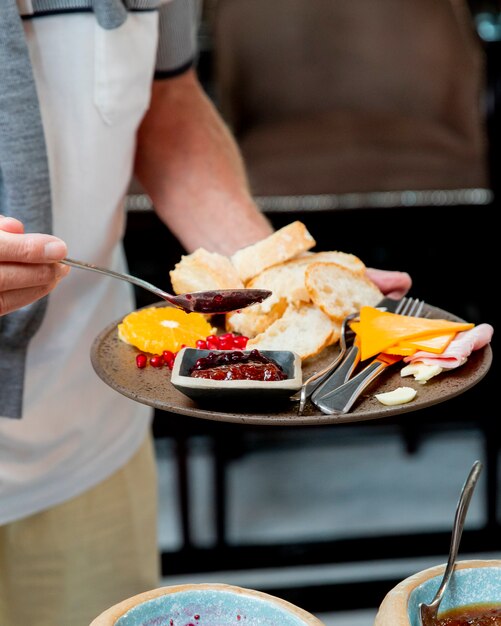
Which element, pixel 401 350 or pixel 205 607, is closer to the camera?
pixel 205 607

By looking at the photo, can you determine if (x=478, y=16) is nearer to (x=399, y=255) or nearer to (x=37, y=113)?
(x=399, y=255)

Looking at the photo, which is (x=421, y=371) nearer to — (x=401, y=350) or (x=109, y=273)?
(x=401, y=350)

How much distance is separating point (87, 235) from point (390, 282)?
18.5 inches

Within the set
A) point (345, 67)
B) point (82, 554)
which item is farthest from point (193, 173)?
point (345, 67)

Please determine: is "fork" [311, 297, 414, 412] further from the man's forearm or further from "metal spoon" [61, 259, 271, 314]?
the man's forearm

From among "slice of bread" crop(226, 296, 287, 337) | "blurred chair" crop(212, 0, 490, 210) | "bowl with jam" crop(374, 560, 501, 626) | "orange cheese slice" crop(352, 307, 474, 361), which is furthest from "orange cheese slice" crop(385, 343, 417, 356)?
"blurred chair" crop(212, 0, 490, 210)

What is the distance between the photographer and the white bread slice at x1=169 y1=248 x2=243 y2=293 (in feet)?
4.52

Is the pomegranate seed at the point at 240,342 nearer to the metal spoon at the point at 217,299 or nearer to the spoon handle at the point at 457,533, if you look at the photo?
the metal spoon at the point at 217,299

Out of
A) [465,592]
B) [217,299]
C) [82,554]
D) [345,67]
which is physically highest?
[217,299]

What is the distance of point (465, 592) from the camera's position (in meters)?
0.87

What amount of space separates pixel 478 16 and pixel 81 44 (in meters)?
2.84

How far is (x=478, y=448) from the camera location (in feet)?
11.7

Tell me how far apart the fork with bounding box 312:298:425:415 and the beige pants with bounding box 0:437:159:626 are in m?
0.63

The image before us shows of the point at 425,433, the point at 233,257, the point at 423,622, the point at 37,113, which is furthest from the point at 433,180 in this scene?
the point at 423,622
